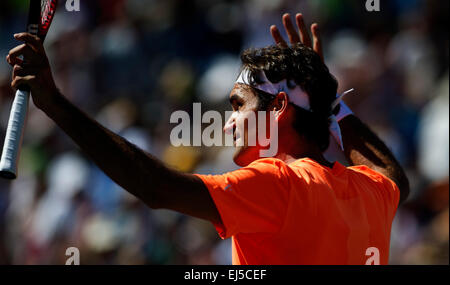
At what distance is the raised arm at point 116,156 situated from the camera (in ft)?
7.13

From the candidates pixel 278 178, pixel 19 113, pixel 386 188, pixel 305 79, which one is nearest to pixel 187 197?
pixel 278 178

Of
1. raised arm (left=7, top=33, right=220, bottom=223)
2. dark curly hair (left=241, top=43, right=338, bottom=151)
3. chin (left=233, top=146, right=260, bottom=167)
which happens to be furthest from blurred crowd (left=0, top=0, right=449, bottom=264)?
raised arm (left=7, top=33, right=220, bottom=223)

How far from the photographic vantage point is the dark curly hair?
2820 millimetres

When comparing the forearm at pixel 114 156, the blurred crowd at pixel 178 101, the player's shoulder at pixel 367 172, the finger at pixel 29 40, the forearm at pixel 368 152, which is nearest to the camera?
the forearm at pixel 114 156

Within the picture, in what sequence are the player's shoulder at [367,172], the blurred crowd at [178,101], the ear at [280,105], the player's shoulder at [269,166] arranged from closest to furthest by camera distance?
the player's shoulder at [269,166] → the ear at [280,105] → the player's shoulder at [367,172] → the blurred crowd at [178,101]

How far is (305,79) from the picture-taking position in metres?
2.83

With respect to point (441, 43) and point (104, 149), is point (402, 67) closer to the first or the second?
point (441, 43)

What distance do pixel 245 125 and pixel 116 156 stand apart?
783 millimetres

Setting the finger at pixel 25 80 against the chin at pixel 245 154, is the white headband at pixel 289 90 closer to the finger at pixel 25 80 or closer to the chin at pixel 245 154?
the chin at pixel 245 154

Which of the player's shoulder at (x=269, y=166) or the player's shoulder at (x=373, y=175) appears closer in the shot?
the player's shoulder at (x=269, y=166)

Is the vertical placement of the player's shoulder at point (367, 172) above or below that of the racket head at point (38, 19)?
below

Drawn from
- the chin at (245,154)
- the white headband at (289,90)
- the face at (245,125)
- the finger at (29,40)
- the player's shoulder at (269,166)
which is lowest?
the player's shoulder at (269,166)

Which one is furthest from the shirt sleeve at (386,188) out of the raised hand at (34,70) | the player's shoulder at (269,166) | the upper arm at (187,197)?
the raised hand at (34,70)
